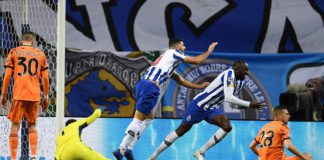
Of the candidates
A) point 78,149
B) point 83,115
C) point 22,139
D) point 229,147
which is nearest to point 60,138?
point 78,149

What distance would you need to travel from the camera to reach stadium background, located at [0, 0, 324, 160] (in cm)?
1591

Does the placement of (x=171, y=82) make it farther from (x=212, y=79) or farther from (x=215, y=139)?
(x=215, y=139)

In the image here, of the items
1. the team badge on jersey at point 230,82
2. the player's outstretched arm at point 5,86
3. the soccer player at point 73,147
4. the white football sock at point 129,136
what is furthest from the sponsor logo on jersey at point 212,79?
the soccer player at point 73,147

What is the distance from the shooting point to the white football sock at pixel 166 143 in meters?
12.6

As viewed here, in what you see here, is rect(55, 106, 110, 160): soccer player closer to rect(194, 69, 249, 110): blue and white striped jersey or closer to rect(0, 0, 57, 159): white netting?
rect(194, 69, 249, 110): blue and white striped jersey

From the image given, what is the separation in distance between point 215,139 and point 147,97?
4.43 feet

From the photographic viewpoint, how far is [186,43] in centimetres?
1700

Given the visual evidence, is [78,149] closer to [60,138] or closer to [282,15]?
[60,138]

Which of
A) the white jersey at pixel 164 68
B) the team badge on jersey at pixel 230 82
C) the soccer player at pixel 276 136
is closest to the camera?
the soccer player at pixel 276 136

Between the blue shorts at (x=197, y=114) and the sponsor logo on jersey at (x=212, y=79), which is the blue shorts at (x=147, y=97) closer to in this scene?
the blue shorts at (x=197, y=114)

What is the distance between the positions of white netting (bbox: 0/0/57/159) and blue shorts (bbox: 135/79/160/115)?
78.3 inches

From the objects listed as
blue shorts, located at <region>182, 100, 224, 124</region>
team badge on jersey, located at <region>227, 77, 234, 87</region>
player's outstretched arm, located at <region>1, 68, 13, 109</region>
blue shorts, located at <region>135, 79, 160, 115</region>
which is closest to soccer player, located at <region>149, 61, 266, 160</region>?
blue shorts, located at <region>182, 100, 224, 124</region>

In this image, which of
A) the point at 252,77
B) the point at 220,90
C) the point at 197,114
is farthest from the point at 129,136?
the point at 252,77

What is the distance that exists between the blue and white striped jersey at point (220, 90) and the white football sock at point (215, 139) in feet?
1.22
